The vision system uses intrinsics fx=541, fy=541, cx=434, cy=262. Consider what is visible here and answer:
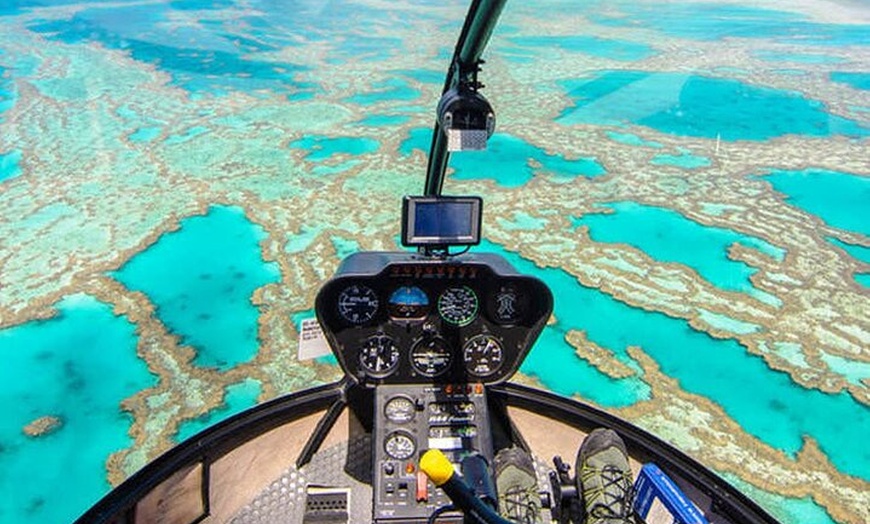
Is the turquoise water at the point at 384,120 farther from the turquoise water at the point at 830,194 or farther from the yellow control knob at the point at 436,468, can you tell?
the yellow control knob at the point at 436,468

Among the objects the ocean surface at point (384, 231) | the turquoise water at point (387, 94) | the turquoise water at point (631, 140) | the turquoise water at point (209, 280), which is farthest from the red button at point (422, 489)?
the turquoise water at point (387, 94)

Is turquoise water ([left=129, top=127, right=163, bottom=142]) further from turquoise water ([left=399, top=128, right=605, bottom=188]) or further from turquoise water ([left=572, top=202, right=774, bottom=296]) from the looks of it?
turquoise water ([left=572, top=202, right=774, bottom=296])

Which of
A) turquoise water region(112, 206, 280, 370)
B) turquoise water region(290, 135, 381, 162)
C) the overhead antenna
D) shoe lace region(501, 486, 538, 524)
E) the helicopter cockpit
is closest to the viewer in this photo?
the overhead antenna

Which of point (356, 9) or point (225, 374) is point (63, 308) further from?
point (356, 9)

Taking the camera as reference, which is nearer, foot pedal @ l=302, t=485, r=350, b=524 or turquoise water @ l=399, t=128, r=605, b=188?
foot pedal @ l=302, t=485, r=350, b=524

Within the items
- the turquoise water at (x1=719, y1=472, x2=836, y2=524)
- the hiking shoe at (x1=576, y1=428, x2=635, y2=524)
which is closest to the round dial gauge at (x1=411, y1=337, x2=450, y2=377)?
the hiking shoe at (x1=576, y1=428, x2=635, y2=524)

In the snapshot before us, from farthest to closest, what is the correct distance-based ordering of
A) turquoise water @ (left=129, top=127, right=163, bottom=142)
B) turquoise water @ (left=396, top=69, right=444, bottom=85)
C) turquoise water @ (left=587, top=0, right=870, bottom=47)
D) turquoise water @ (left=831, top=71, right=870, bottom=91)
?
turquoise water @ (left=587, top=0, right=870, bottom=47) → turquoise water @ (left=831, top=71, right=870, bottom=91) → turquoise water @ (left=396, top=69, right=444, bottom=85) → turquoise water @ (left=129, top=127, right=163, bottom=142)

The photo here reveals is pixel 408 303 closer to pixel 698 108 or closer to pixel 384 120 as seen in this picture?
pixel 384 120

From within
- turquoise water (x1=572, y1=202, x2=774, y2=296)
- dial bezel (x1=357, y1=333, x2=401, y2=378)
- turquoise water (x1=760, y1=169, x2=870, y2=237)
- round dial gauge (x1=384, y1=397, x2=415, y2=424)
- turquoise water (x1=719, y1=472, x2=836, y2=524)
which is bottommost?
turquoise water (x1=719, y1=472, x2=836, y2=524)
